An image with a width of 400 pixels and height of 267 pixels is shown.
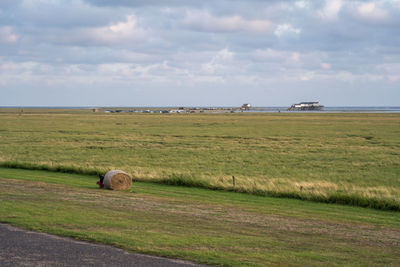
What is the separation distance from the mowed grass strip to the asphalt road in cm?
41

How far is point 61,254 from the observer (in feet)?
29.1

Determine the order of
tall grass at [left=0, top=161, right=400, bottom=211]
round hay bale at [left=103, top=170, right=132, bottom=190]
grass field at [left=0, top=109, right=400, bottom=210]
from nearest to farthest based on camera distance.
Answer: tall grass at [left=0, top=161, right=400, bottom=211]
round hay bale at [left=103, top=170, right=132, bottom=190]
grass field at [left=0, top=109, right=400, bottom=210]

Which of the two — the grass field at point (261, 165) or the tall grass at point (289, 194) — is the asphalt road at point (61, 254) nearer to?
the tall grass at point (289, 194)

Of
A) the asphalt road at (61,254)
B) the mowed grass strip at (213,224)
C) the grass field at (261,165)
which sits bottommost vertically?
the grass field at (261,165)

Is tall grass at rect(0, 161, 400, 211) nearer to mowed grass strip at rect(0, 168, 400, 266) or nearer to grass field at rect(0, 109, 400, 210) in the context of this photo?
grass field at rect(0, 109, 400, 210)

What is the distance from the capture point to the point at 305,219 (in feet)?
44.7

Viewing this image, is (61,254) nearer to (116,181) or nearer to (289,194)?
(116,181)

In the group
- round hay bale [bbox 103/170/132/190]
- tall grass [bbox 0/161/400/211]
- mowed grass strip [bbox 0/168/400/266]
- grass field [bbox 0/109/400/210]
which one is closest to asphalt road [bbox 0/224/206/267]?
mowed grass strip [bbox 0/168/400/266]

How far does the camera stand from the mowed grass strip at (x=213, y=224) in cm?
943

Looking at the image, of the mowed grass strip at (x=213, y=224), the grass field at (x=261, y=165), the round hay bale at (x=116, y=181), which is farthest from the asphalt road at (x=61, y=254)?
the grass field at (x=261, y=165)

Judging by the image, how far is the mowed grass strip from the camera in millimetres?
9430

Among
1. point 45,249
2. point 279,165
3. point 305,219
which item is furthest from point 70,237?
point 279,165

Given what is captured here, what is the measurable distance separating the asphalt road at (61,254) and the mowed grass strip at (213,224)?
0.41 metres

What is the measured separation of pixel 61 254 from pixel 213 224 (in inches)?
180
